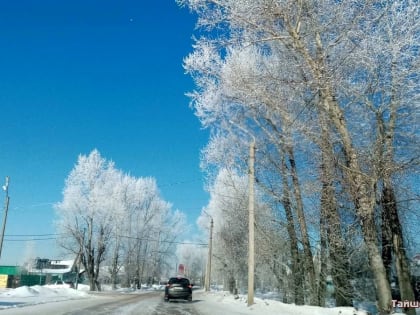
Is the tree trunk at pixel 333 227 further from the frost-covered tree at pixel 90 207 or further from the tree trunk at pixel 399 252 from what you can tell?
the frost-covered tree at pixel 90 207


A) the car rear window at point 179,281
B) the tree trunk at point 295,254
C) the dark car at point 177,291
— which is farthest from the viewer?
the car rear window at point 179,281

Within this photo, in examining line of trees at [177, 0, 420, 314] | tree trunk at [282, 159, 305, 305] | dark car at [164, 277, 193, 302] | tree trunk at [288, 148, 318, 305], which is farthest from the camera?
dark car at [164, 277, 193, 302]

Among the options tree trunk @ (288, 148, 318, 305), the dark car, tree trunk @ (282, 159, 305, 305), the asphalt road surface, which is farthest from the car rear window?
tree trunk @ (288, 148, 318, 305)

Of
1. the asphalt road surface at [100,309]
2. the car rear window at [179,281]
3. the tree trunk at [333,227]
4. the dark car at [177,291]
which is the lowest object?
the asphalt road surface at [100,309]

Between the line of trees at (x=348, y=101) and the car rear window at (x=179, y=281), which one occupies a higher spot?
the line of trees at (x=348, y=101)

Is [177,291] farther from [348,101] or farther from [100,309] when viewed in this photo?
[348,101]

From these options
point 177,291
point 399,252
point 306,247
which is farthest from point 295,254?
point 177,291

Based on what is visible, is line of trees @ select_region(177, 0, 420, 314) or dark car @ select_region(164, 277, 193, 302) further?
dark car @ select_region(164, 277, 193, 302)

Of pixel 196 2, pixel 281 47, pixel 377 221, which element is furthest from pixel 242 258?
pixel 196 2

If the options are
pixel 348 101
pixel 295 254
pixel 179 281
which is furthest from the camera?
pixel 179 281

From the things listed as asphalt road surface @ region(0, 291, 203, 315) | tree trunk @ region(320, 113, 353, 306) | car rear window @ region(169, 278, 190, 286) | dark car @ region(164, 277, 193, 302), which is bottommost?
asphalt road surface @ region(0, 291, 203, 315)

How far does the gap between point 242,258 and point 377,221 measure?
2038cm

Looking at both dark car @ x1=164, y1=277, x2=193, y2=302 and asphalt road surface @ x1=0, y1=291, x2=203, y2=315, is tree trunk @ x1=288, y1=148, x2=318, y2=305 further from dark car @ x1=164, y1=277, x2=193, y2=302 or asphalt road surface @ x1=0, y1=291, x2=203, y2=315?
dark car @ x1=164, y1=277, x2=193, y2=302

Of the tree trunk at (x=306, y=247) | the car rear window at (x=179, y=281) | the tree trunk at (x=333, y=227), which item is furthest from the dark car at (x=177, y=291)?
the tree trunk at (x=333, y=227)
